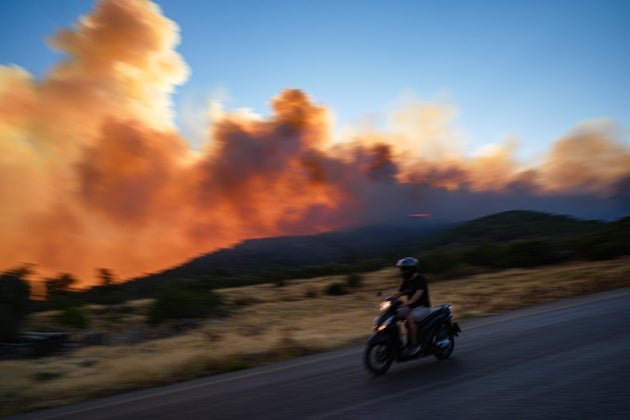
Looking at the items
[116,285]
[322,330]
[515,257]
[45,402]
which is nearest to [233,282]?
[116,285]

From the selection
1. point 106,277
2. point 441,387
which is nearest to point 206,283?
point 106,277

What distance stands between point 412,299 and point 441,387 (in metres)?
1.97

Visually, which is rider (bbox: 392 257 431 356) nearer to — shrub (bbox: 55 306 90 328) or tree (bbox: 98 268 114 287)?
shrub (bbox: 55 306 90 328)

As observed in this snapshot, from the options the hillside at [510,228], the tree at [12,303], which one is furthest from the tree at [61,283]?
the hillside at [510,228]

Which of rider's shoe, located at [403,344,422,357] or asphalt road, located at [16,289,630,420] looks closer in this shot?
asphalt road, located at [16,289,630,420]

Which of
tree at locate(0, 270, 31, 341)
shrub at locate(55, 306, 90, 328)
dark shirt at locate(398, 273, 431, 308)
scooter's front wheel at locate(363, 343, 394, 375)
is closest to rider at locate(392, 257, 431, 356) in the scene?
dark shirt at locate(398, 273, 431, 308)

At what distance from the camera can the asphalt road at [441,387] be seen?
5.40 meters

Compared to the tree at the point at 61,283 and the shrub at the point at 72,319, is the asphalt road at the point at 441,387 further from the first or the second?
the tree at the point at 61,283

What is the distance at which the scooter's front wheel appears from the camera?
7752 millimetres

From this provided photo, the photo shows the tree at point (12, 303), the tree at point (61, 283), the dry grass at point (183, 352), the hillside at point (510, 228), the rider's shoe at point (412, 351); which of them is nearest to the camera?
the rider's shoe at point (412, 351)

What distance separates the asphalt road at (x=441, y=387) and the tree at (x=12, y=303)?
47.7ft

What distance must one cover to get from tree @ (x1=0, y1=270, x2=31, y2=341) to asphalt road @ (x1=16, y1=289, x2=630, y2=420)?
1454cm

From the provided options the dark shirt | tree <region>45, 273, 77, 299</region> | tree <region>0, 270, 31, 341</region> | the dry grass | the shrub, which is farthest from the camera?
tree <region>45, 273, 77, 299</region>

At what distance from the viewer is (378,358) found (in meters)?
7.90
